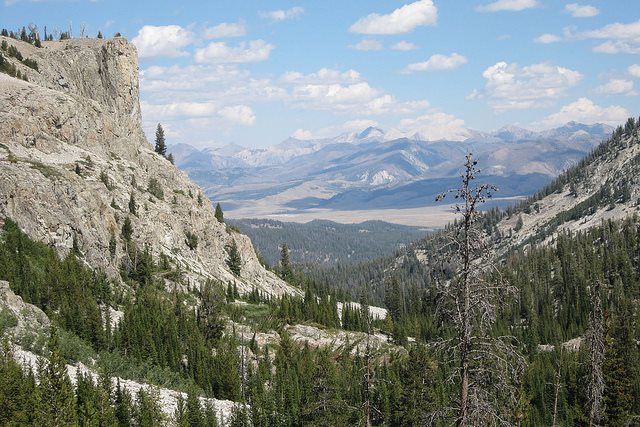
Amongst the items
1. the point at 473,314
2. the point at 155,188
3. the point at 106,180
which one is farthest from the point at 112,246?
the point at 473,314

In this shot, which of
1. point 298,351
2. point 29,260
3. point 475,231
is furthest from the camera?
point 298,351

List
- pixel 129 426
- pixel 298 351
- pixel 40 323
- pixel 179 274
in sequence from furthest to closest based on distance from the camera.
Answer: pixel 179 274
pixel 298 351
pixel 40 323
pixel 129 426

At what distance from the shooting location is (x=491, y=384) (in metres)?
23.6

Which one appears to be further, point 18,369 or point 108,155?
point 108,155

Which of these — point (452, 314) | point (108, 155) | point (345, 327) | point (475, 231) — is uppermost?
point (108, 155)

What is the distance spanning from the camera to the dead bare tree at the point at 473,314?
2275 centimetres

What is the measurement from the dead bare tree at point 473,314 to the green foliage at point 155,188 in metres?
136

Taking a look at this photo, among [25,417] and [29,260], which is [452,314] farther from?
[29,260]

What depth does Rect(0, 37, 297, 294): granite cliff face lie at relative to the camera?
106 metres

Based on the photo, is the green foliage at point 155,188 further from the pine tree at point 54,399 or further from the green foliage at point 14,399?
the pine tree at point 54,399

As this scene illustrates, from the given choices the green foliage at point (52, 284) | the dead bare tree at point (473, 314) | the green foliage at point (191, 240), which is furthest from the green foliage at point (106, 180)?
the dead bare tree at point (473, 314)

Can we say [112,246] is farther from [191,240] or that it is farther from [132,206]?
[191,240]

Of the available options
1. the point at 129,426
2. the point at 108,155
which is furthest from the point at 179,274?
the point at 129,426

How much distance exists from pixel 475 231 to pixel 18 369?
48499 mm
